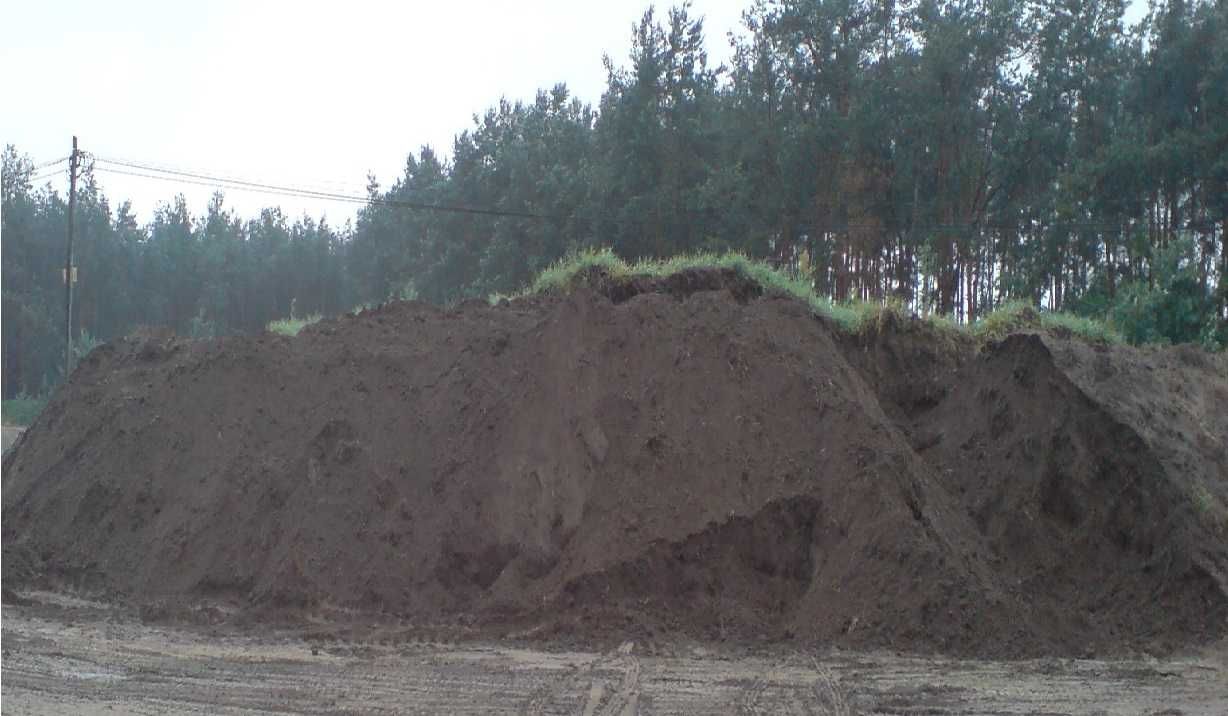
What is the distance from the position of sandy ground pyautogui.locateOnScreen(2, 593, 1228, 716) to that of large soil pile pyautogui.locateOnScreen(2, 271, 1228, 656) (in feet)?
2.82

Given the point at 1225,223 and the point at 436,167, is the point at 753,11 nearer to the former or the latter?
the point at 1225,223

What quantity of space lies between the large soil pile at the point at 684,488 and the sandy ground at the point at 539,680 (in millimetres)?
861

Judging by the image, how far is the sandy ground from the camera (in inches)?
335

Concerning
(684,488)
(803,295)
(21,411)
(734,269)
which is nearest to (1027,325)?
(803,295)

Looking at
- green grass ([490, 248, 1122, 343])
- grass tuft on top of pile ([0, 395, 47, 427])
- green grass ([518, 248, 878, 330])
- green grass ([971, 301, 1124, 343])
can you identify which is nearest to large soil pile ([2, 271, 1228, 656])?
green grass ([490, 248, 1122, 343])

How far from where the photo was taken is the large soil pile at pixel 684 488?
11594 mm

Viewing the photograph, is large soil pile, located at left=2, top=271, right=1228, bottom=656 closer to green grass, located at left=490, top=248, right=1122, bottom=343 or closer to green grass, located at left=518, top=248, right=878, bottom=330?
green grass, located at left=490, top=248, right=1122, bottom=343

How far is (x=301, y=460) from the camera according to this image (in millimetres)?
14227

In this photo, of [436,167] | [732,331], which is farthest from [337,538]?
[436,167]

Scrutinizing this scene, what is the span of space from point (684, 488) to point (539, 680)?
11.8 ft

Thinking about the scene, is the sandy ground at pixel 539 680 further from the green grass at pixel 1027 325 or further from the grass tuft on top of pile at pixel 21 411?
the grass tuft on top of pile at pixel 21 411

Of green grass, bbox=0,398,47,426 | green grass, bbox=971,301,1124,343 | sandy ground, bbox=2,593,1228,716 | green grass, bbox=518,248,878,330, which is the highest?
green grass, bbox=518,248,878,330

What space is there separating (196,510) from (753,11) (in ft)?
106

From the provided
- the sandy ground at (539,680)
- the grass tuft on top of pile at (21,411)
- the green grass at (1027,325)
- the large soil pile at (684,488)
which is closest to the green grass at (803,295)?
the green grass at (1027,325)
